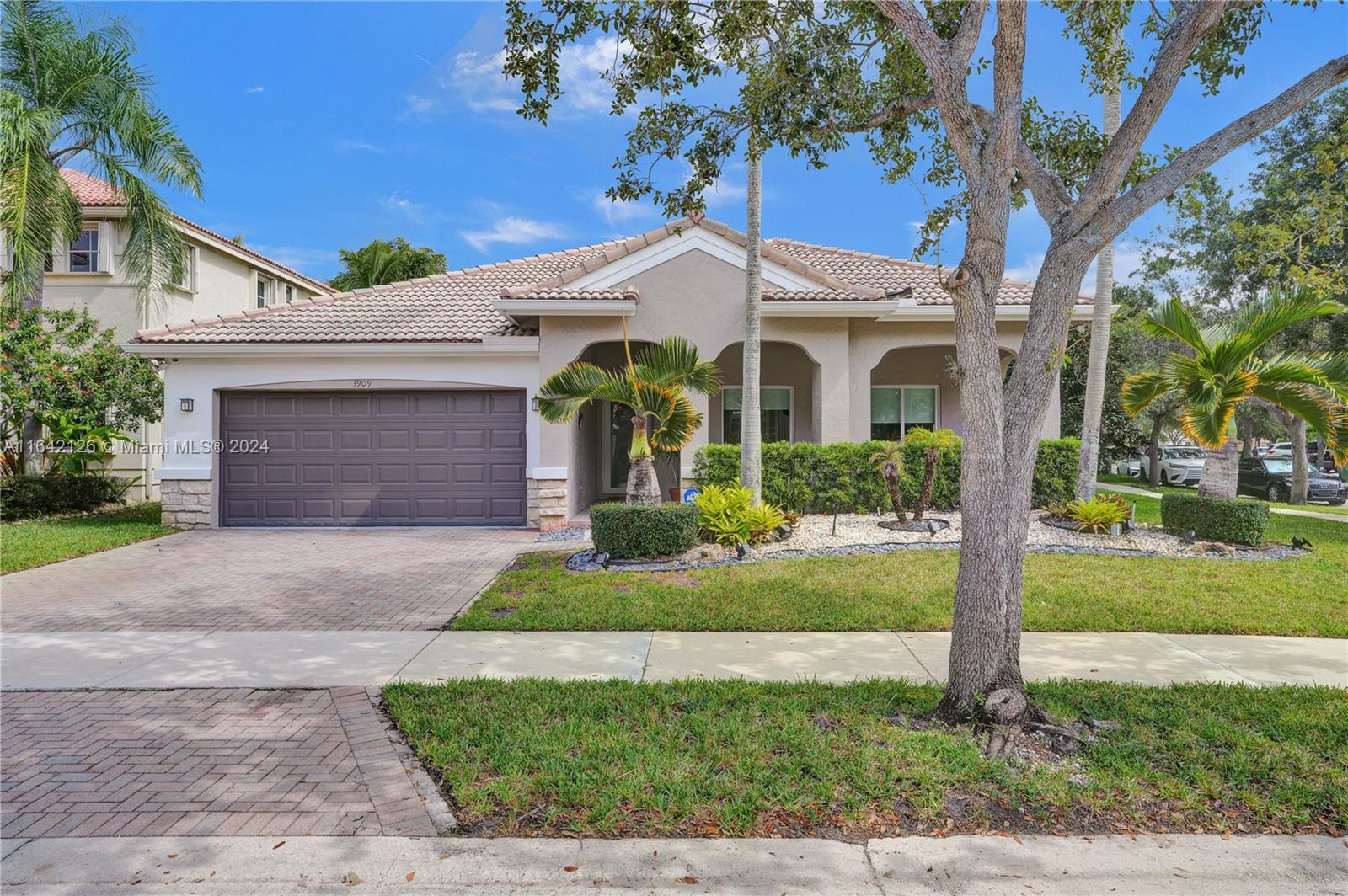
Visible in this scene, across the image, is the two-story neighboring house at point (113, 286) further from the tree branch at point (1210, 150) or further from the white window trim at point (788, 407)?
the tree branch at point (1210, 150)

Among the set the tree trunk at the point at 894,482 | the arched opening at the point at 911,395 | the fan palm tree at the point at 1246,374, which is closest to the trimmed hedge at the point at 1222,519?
the fan palm tree at the point at 1246,374

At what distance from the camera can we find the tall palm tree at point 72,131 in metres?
14.3

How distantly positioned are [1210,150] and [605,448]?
13.4 m

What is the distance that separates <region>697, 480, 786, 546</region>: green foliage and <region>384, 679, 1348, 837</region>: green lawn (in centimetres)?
504

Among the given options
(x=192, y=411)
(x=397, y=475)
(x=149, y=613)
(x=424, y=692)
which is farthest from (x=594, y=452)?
(x=424, y=692)

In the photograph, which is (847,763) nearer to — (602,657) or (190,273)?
(602,657)

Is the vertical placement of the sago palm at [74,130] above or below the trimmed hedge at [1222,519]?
above

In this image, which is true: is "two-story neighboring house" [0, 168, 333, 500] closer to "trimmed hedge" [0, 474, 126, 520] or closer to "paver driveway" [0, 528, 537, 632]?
"trimmed hedge" [0, 474, 126, 520]

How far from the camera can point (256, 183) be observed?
87.8ft

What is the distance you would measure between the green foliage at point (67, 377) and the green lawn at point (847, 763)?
1276 centimetres

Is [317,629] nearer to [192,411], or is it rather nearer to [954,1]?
[954,1]

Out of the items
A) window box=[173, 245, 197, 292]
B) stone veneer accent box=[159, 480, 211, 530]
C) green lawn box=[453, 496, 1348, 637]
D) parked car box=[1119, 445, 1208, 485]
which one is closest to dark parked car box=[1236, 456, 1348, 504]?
parked car box=[1119, 445, 1208, 485]

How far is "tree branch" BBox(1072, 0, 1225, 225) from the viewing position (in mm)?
4387

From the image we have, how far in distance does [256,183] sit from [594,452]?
19.5 m
